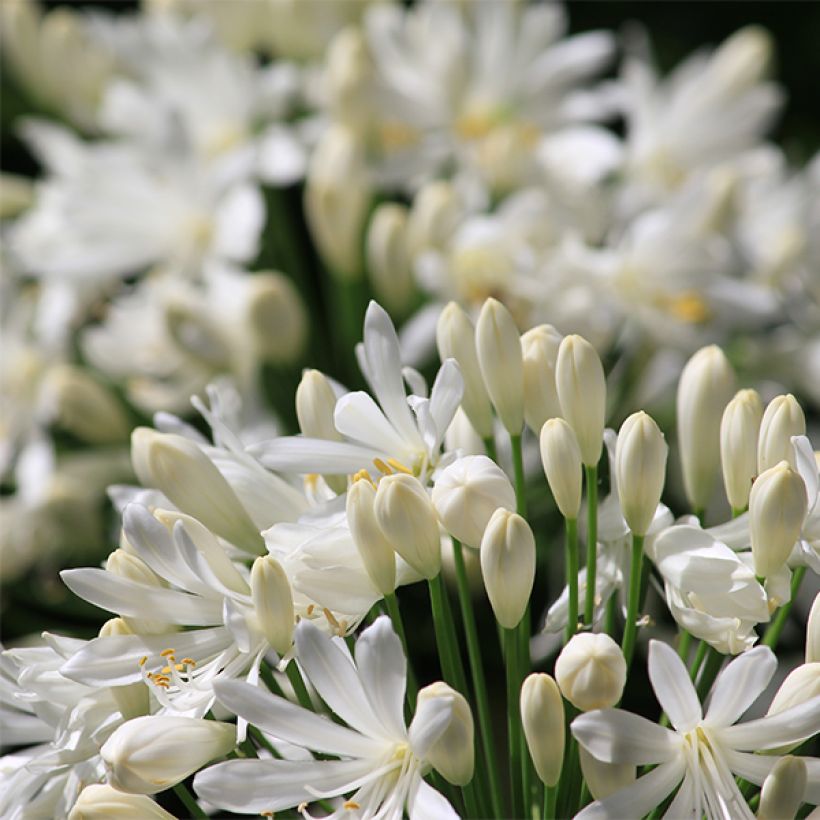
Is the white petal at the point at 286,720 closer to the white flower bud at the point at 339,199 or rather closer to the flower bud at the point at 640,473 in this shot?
the flower bud at the point at 640,473

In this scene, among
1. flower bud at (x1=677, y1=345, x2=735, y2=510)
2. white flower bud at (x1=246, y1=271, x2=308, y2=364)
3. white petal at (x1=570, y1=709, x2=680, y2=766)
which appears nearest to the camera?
white petal at (x1=570, y1=709, x2=680, y2=766)

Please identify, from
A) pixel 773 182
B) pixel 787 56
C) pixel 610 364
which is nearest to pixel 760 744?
pixel 610 364

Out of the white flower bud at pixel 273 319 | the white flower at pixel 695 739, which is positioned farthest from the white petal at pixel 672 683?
the white flower bud at pixel 273 319

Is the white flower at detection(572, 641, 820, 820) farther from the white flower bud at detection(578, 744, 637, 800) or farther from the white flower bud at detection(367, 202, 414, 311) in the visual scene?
the white flower bud at detection(367, 202, 414, 311)

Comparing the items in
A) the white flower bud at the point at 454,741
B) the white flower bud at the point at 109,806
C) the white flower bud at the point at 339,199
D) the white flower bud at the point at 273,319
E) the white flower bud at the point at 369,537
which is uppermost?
the white flower bud at the point at 339,199

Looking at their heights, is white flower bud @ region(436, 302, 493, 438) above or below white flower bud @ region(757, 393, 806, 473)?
above

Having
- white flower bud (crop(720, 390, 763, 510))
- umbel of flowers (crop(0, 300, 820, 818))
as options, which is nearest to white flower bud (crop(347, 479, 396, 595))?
umbel of flowers (crop(0, 300, 820, 818))

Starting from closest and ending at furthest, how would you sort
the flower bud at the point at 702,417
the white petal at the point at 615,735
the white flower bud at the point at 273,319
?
the white petal at the point at 615,735, the flower bud at the point at 702,417, the white flower bud at the point at 273,319

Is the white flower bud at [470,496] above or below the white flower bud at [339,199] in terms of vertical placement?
below
